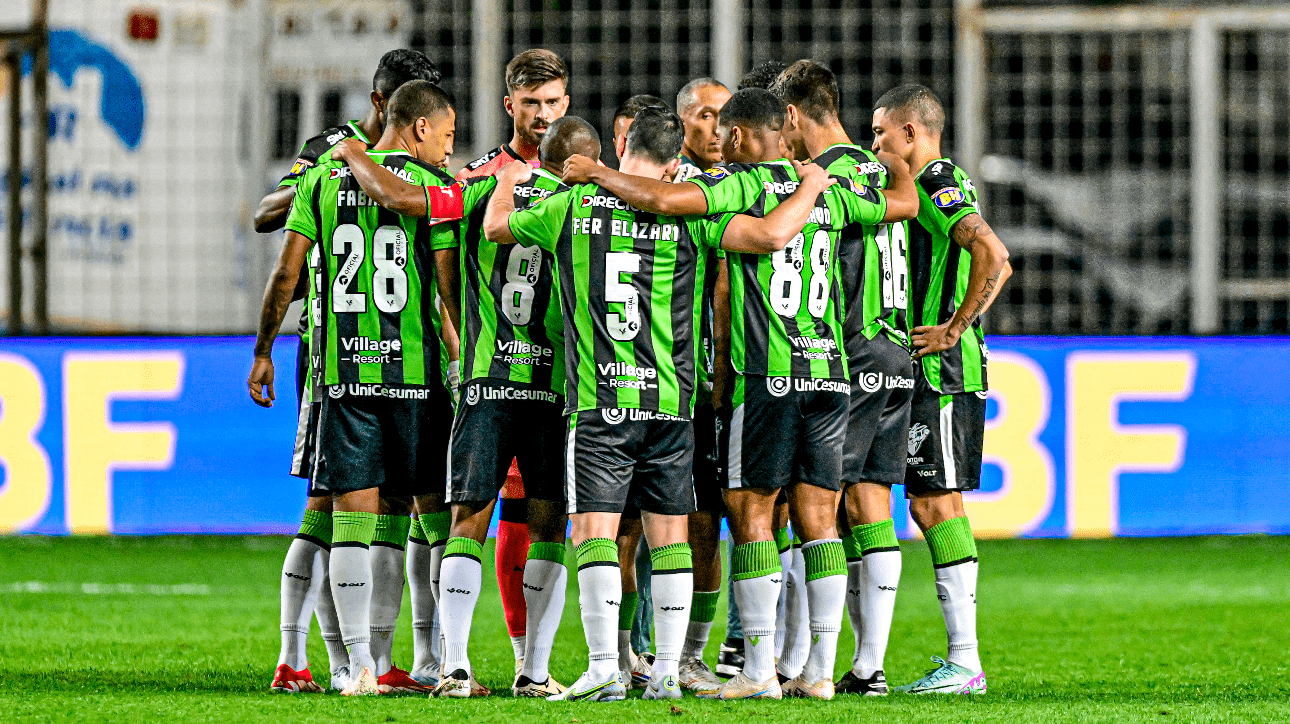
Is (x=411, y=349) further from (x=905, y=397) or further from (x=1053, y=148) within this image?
(x=1053, y=148)

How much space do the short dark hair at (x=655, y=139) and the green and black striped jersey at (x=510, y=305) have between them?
0.28m

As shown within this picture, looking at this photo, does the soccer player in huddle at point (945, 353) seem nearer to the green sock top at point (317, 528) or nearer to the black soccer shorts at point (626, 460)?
the black soccer shorts at point (626, 460)

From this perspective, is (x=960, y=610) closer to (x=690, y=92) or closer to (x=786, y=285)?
(x=786, y=285)

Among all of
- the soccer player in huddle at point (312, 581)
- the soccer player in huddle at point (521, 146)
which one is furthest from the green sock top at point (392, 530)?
the soccer player in huddle at point (521, 146)

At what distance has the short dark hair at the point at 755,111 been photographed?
543cm

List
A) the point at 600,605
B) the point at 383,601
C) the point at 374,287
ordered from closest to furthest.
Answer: the point at 600,605 → the point at 374,287 → the point at 383,601

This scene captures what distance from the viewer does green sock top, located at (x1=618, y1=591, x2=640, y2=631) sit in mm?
5797

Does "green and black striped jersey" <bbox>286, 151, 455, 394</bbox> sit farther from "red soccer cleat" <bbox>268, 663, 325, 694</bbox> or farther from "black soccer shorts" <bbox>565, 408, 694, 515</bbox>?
"red soccer cleat" <bbox>268, 663, 325, 694</bbox>

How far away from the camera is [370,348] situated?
5434mm

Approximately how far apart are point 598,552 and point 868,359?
1.14m

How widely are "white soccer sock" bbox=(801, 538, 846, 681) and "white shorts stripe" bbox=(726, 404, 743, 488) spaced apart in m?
0.32

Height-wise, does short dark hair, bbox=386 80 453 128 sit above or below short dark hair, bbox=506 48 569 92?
below

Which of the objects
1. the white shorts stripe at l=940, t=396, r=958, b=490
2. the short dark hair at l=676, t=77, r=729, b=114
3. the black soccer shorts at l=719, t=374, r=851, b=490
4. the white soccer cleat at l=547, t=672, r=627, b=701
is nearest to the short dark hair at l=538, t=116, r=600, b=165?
the black soccer shorts at l=719, t=374, r=851, b=490

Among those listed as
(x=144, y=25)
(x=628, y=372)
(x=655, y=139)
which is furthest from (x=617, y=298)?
(x=144, y=25)
